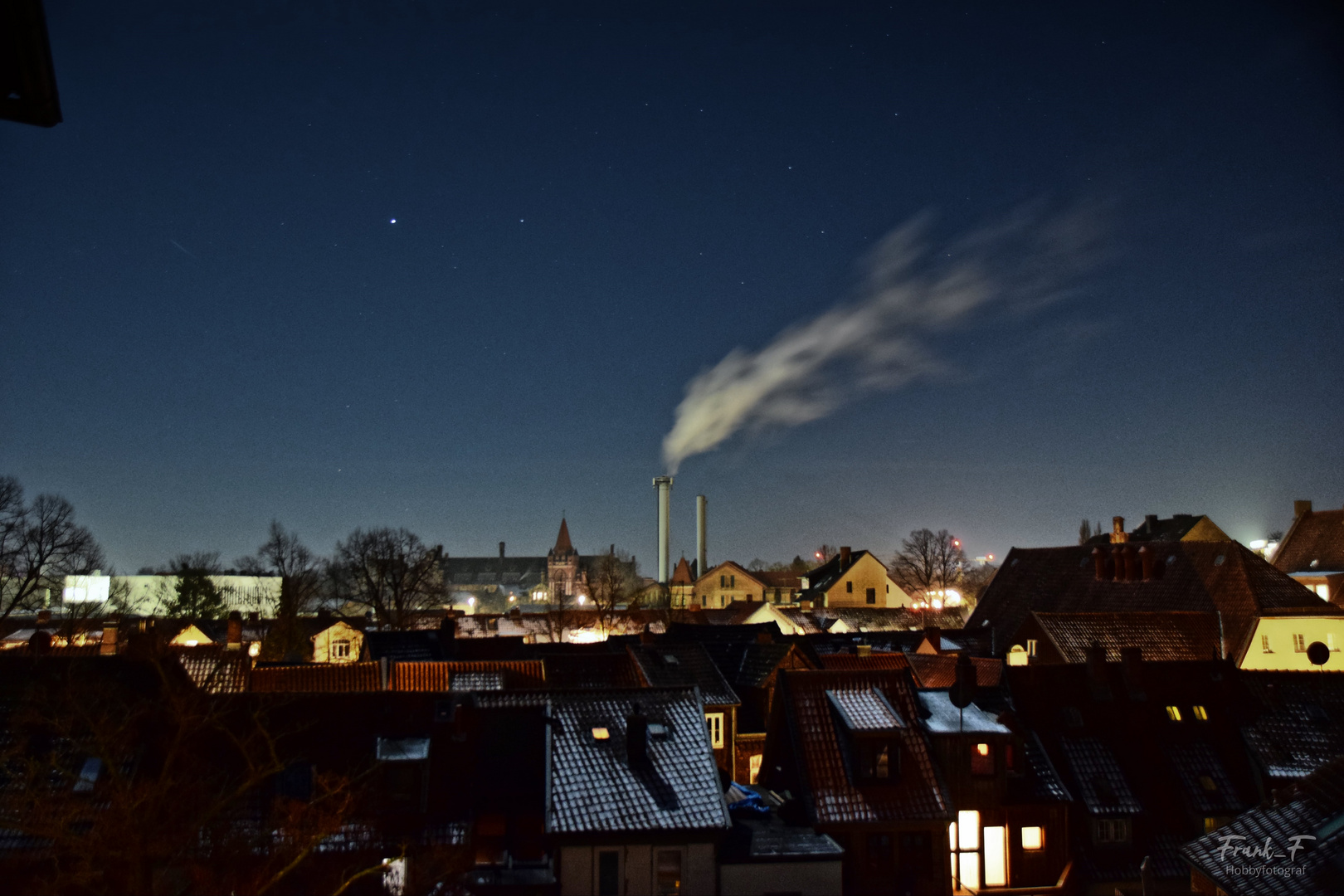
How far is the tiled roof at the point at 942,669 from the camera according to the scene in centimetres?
4100

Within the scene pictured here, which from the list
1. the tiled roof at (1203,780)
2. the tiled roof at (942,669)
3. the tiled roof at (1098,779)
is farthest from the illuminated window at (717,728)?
the tiled roof at (1203,780)

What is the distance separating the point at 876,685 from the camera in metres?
31.5

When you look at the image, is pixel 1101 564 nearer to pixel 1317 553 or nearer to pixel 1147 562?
pixel 1147 562

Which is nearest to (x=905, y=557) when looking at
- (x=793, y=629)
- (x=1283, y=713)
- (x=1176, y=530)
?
(x=1176, y=530)

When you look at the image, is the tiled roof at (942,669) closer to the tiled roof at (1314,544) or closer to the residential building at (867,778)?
the residential building at (867,778)

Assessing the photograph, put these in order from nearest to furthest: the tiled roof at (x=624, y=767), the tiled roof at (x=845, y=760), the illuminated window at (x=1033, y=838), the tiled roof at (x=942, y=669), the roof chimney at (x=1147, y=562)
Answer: the tiled roof at (x=624, y=767)
the tiled roof at (x=845, y=760)
the illuminated window at (x=1033, y=838)
the tiled roof at (x=942, y=669)
the roof chimney at (x=1147, y=562)

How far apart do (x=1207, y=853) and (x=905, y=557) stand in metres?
104

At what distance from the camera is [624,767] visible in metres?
26.8

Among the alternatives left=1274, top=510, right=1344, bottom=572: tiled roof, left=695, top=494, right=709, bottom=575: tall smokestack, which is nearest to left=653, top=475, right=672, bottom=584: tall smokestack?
left=695, top=494, right=709, bottom=575: tall smokestack

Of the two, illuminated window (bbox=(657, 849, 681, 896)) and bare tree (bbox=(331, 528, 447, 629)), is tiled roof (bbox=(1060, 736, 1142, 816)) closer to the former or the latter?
illuminated window (bbox=(657, 849, 681, 896))

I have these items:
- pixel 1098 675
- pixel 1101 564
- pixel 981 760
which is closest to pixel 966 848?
pixel 981 760

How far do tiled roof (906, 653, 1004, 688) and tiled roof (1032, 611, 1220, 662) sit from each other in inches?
152

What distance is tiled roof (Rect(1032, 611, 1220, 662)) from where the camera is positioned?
45.1 m

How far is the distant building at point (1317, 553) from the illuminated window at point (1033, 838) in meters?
43.8
